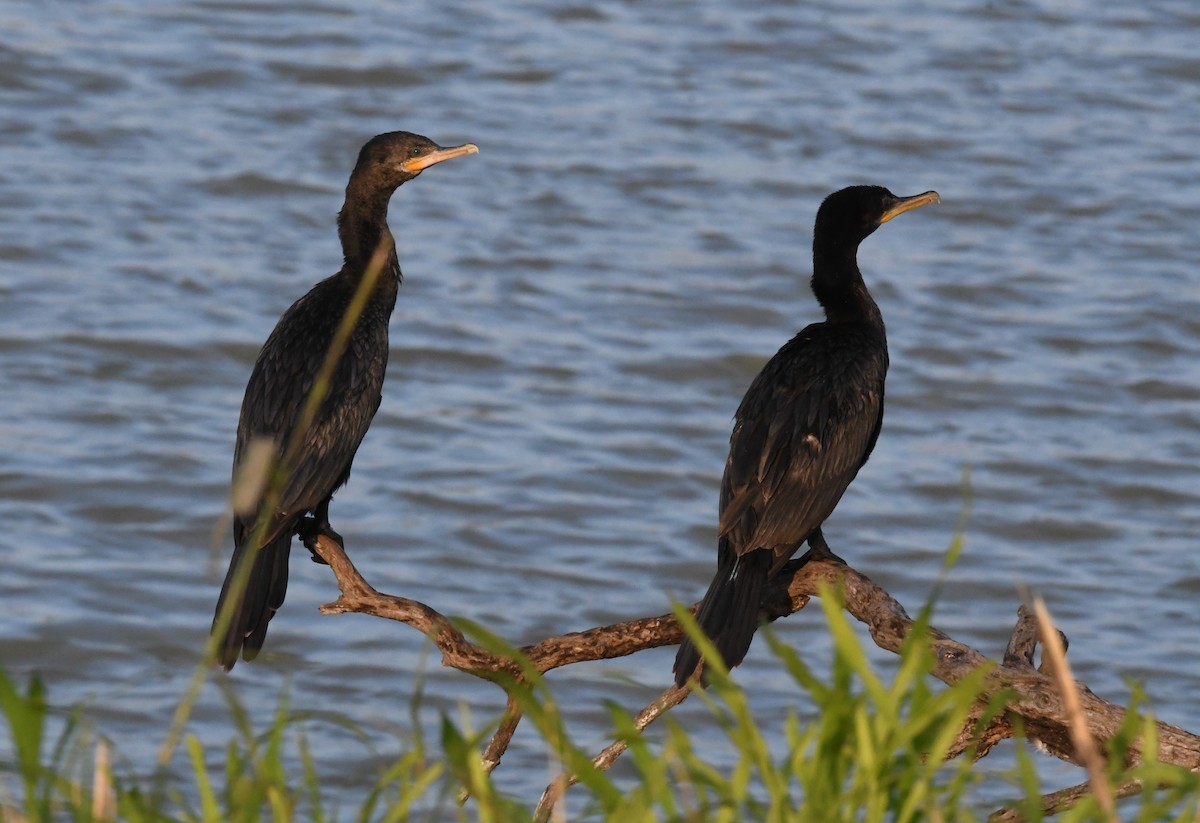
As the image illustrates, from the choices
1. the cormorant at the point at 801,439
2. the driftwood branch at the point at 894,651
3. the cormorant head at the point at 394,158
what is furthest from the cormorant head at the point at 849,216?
the driftwood branch at the point at 894,651

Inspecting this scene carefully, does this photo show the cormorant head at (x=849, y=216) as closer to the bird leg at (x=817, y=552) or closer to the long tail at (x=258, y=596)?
the bird leg at (x=817, y=552)

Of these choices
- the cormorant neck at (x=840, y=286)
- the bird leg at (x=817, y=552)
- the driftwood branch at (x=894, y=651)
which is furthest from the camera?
the cormorant neck at (x=840, y=286)

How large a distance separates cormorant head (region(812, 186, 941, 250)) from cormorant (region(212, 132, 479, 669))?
111cm

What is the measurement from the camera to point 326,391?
17.8 ft

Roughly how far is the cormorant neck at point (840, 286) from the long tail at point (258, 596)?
172 cm

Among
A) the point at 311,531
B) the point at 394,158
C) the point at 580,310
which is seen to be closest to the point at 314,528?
the point at 311,531

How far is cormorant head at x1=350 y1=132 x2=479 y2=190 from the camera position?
6109mm

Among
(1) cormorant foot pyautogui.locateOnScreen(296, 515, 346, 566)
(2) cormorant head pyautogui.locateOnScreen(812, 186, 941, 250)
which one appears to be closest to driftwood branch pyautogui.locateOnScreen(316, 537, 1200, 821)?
(1) cormorant foot pyautogui.locateOnScreen(296, 515, 346, 566)

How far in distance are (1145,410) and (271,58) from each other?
8254 millimetres

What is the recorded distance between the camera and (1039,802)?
2879mm

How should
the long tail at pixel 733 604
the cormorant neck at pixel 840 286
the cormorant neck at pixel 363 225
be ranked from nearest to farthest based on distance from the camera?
the long tail at pixel 733 604 → the cormorant neck at pixel 840 286 → the cormorant neck at pixel 363 225

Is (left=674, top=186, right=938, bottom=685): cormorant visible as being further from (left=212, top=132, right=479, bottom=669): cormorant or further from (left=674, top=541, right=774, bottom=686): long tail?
(left=212, top=132, right=479, bottom=669): cormorant

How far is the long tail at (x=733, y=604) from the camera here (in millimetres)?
4766

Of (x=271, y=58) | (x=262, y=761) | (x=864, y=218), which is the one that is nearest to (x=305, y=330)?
(x=864, y=218)
